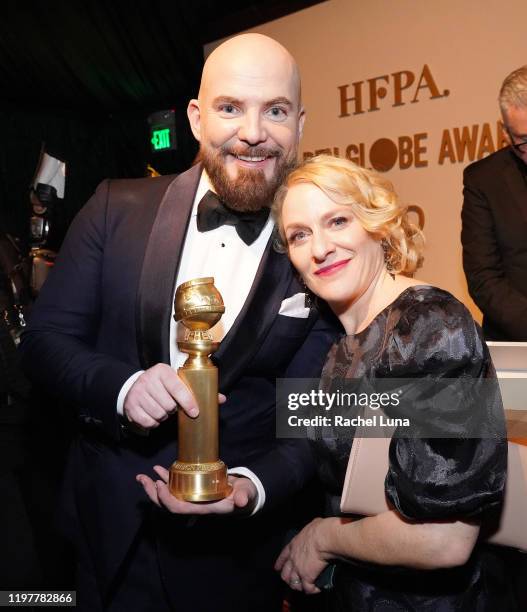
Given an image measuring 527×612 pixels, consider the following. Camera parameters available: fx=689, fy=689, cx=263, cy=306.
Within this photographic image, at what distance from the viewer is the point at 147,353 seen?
1.58m

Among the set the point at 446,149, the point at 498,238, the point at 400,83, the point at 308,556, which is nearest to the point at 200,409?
the point at 308,556

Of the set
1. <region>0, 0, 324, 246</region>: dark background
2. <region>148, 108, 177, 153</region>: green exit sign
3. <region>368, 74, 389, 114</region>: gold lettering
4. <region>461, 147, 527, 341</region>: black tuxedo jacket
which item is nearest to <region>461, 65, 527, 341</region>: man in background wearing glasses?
<region>461, 147, 527, 341</region>: black tuxedo jacket

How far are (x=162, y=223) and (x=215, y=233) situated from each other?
0.16m

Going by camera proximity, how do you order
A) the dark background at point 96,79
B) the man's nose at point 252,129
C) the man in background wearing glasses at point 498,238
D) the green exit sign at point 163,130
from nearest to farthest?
the man's nose at point 252,129, the man in background wearing glasses at point 498,238, the dark background at point 96,79, the green exit sign at point 163,130

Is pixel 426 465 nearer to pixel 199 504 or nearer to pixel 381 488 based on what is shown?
pixel 381 488

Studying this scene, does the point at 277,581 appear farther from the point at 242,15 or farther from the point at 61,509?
the point at 242,15

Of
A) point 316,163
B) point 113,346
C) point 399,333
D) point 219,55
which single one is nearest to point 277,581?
point 113,346

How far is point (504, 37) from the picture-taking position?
12.1 feet

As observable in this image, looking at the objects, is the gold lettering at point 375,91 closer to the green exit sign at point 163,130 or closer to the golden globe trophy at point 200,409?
the green exit sign at point 163,130

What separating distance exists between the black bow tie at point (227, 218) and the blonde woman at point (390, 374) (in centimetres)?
11

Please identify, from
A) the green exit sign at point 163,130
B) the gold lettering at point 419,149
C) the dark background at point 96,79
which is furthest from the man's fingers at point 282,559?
the green exit sign at point 163,130

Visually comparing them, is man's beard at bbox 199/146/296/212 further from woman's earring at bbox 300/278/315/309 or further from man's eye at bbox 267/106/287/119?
woman's earring at bbox 300/278/315/309

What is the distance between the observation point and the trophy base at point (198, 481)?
1.24 metres

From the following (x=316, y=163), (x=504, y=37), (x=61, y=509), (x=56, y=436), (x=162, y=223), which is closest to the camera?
(x=316, y=163)
